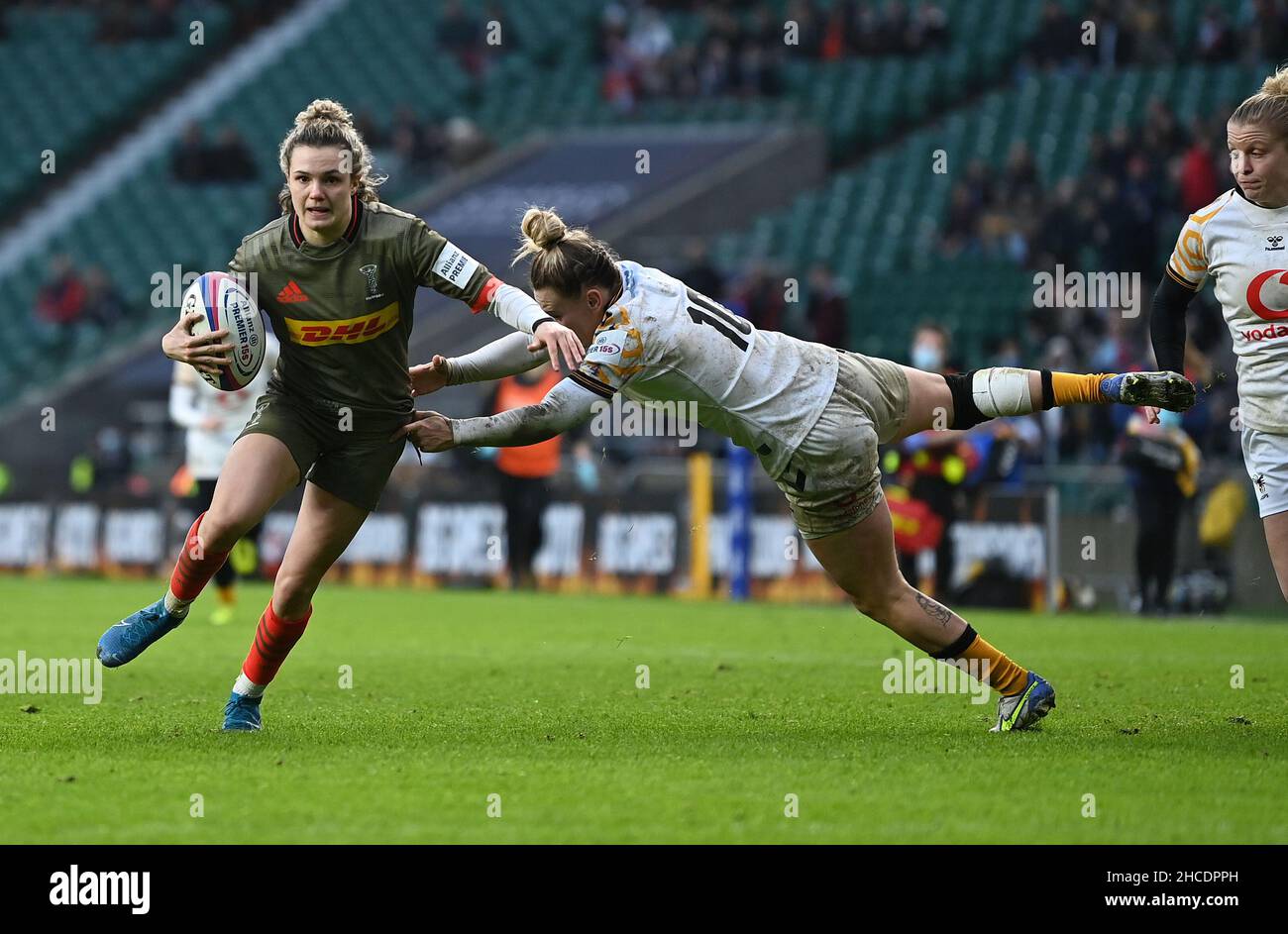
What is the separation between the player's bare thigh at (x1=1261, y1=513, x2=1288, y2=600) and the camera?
7.26 meters

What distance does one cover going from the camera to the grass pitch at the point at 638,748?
5543 millimetres

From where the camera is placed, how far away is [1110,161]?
851 inches

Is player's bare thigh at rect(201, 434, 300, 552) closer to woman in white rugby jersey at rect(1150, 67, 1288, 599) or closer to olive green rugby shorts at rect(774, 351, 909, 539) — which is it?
olive green rugby shorts at rect(774, 351, 909, 539)

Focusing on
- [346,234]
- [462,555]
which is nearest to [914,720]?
[346,234]

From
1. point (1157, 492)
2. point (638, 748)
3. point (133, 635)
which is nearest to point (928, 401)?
point (638, 748)

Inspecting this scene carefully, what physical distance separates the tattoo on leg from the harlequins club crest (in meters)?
2.52

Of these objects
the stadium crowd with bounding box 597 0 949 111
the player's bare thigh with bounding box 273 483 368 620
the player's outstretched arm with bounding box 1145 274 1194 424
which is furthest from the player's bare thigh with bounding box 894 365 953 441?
the stadium crowd with bounding box 597 0 949 111

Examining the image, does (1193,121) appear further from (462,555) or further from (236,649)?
(236,649)

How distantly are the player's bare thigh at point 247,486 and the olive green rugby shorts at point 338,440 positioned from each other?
11 centimetres

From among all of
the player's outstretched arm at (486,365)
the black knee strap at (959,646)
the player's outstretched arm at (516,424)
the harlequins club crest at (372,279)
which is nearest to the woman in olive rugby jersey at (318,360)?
the harlequins club crest at (372,279)

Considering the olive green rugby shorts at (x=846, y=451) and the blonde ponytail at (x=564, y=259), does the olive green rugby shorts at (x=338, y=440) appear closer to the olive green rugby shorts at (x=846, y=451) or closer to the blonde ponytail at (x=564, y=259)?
the blonde ponytail at (x=564, y=259)

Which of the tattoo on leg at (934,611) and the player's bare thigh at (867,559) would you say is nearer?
the player's bare thigh at (867,559)

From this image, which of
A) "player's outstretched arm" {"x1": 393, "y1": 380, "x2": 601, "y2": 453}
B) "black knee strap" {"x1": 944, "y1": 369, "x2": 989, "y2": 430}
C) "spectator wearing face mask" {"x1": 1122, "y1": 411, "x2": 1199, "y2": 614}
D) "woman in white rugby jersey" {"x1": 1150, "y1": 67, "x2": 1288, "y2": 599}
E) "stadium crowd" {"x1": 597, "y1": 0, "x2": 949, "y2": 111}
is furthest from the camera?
"stadium crowd" {"x1": 597, "y1": 0, "x2": 949, "y2": 111}

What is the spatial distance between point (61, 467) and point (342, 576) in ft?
17.6
